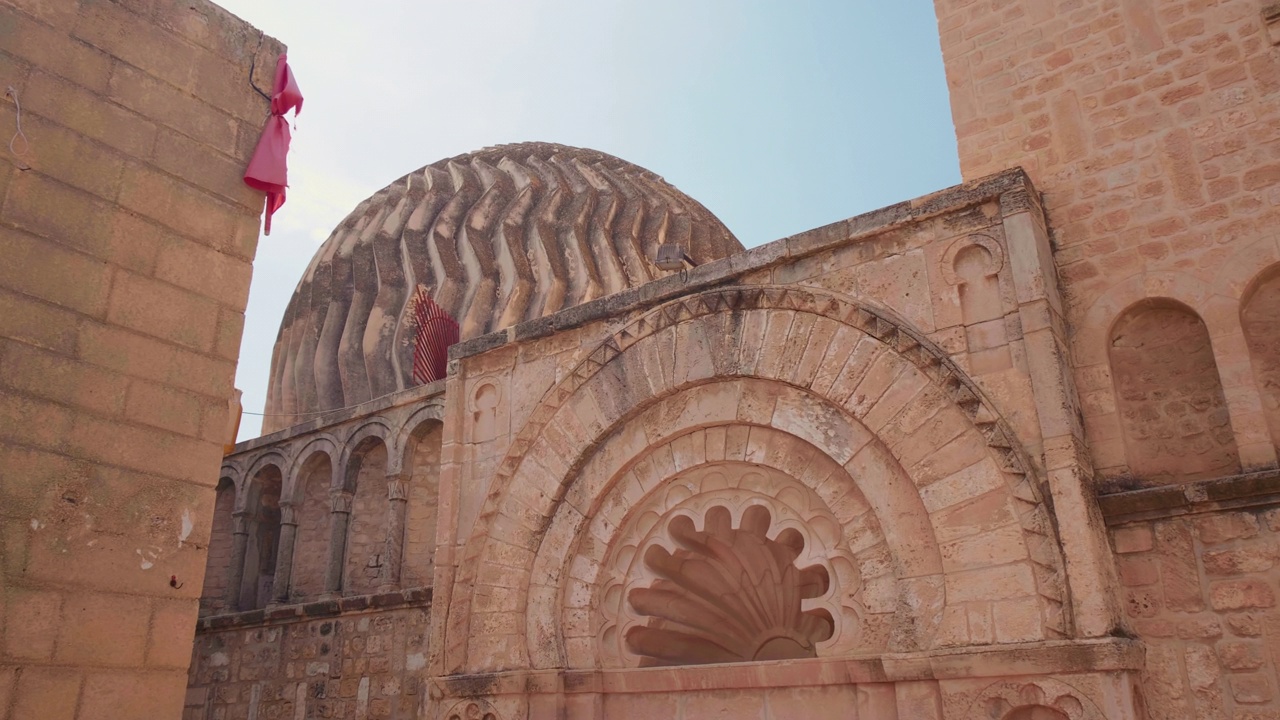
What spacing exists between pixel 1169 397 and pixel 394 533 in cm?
635

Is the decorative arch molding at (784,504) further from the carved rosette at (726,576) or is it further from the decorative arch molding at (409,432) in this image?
the decorative arch molding at (409,432)

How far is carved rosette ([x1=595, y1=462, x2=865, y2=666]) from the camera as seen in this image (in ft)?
18.0

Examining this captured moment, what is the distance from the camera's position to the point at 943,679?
4.65 metres

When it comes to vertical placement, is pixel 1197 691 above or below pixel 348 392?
below

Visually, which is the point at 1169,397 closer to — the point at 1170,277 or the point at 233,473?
the point at 1170,277

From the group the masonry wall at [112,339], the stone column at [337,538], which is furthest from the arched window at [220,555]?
the masonry wall at [112,339]

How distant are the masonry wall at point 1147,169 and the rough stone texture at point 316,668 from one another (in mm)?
5442

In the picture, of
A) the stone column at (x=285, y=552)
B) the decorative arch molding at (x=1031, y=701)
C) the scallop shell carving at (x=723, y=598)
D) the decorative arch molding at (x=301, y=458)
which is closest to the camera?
the decorative arch molding at (x=1031, y=701)

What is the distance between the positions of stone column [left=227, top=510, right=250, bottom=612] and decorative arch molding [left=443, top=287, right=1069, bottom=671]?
475 cm

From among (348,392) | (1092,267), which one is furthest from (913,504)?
(348,392)

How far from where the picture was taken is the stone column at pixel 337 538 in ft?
30.1

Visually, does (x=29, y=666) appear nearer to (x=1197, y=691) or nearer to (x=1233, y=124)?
(x=1197, y=691)

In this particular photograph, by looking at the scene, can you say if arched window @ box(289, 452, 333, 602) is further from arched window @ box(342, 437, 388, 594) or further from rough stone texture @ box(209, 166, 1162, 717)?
rough stone texture @ box(209, 166, 1162, 717)

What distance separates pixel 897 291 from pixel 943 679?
202 cm
